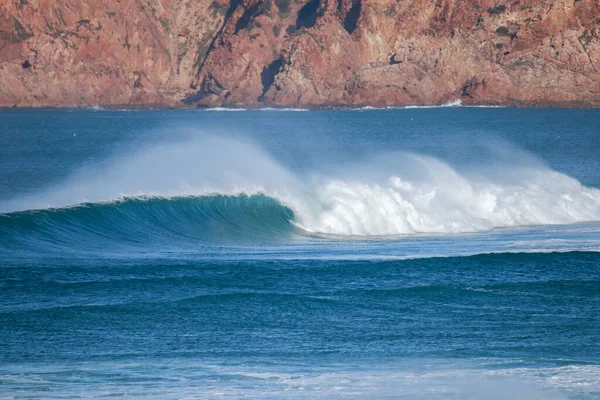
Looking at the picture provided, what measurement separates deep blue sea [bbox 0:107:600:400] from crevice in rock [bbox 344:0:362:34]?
103 m

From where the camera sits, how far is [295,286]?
45.6 ft

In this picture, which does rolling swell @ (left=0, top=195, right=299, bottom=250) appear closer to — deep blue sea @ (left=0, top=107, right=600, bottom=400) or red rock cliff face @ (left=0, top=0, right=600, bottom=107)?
deep blue sea @ (left=0, top=107, right=600, bottom=400)

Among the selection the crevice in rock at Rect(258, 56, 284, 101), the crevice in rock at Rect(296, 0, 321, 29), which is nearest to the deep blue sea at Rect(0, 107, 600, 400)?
the crevice in rock at Rect(258, 56, 284, 101)

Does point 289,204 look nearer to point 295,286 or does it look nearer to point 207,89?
point 295,286

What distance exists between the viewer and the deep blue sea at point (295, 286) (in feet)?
33.0

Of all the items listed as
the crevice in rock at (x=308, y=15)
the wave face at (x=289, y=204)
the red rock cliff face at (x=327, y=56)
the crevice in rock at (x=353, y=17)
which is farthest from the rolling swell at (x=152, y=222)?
the crevice in rock at (x=308, y=15)

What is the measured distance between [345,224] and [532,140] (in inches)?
1799

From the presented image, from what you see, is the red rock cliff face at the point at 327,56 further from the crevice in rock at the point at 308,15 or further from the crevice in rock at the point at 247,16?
the crevice in rock at the point at 247,16

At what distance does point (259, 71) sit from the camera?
132 metres

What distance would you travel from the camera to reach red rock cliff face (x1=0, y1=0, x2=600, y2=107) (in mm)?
124625

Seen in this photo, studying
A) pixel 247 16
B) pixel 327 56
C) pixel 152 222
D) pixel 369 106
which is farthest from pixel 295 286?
pixel 247 16

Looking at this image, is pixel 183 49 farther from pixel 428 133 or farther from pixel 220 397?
pixel 220 397

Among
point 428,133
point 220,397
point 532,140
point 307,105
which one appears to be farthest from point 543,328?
point 307,105

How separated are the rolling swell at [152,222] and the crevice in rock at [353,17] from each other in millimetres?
109790
